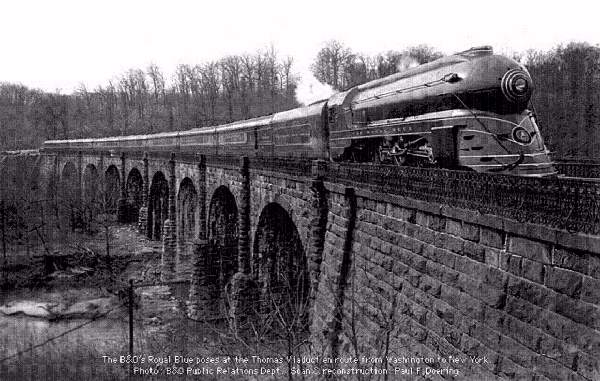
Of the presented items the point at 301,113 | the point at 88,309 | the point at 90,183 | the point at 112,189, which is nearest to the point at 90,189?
the point at 90,183

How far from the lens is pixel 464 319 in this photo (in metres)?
6.34

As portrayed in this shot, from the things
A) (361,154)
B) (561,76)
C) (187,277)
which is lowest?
(187,277)

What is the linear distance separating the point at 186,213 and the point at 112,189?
871 inches

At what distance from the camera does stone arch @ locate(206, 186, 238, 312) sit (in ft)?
70.2

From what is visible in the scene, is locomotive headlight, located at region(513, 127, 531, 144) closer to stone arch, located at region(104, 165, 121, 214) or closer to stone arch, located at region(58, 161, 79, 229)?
stone arch, located at region(58, 161, 79, 229)

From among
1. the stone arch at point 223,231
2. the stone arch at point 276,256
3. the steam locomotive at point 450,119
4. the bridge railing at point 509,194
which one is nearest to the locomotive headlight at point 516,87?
the steam locomotive at point 450,119

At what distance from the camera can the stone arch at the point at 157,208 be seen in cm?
3378

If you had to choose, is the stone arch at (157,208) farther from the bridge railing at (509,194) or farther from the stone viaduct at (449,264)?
the bridge railing at (509,194)

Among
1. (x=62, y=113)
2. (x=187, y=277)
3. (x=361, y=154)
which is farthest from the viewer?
(x=62, y=113)

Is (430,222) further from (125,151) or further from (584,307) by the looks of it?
(125,151)

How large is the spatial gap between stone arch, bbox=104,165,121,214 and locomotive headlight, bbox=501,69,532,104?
119ft

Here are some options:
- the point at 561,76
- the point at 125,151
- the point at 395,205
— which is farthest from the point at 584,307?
the point at 561,76

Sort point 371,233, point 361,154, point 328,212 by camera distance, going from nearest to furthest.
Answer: point 371,233
point 328,212
point 361,154

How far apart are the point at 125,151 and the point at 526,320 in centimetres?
3771
